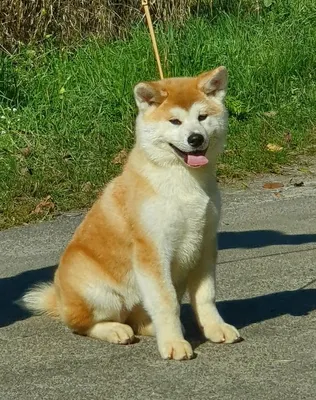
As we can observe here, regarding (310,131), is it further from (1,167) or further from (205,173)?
(205,173)

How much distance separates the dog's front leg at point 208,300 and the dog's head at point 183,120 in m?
0.44

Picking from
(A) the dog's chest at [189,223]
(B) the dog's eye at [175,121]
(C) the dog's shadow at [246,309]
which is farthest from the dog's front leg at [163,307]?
(B) the dog's eye at [175,121]

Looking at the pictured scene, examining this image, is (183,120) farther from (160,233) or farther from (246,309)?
(246,309)

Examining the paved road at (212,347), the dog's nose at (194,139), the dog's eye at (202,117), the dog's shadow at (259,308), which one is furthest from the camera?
the dog's shadow at (259,308)

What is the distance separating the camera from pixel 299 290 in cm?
540

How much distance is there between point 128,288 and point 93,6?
20.1 feet

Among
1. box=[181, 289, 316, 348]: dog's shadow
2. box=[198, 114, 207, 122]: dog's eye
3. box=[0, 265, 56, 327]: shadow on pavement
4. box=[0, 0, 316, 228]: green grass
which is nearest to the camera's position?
box=[198, 114, 207, 122]: dog's eye

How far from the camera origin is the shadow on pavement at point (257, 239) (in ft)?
21.1

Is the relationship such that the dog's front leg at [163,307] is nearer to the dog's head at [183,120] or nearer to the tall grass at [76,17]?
the dog's head at [183,120]

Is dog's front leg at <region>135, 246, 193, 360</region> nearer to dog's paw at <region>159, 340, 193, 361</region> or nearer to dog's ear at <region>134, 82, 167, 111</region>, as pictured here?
dog's paw at <region>159, 340, 193, 361</region>

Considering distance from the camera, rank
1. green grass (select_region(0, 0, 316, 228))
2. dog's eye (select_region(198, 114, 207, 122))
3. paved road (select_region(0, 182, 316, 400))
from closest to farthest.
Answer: paved road (select_region(0, 182, 316, 400)) → dog's eye (select_region(198, 114, 207, 122)) → green grass (select_region(0, 0, 316, 228))

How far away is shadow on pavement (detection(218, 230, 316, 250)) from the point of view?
6441 millimetres

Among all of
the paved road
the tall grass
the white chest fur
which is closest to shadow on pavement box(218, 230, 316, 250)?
the paved road

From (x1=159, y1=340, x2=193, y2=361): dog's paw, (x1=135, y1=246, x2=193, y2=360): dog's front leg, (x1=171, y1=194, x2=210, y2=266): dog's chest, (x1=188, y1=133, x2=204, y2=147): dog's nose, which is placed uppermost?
(x1=188, y1=133, x2=204, y2=147): dog's nose
